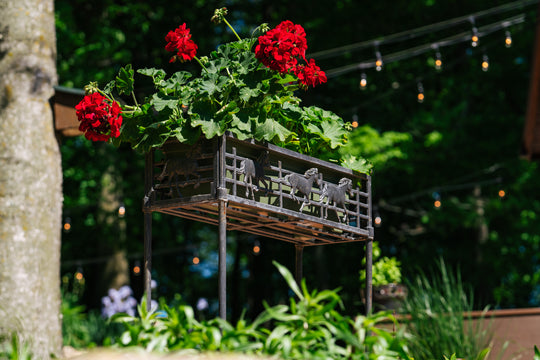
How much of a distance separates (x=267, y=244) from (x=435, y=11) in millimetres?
4966

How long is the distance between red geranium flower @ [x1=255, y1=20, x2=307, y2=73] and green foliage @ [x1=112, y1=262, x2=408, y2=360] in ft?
2.90

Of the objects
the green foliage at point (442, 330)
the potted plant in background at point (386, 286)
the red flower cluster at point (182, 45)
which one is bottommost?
the green foliage at point (442, 330)

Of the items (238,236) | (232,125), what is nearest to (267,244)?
(238,236)

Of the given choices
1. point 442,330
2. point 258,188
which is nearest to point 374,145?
point 442,330

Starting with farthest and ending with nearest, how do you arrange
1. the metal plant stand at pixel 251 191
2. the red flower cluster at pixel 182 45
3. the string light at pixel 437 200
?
1. the string light at pixel 437 200
2. the red flower cluster at pixel 182 45
3. the metal plant stand at pixel 251 191

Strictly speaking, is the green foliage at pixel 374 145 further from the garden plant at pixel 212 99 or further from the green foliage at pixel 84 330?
the garden plant at pixel 212 99

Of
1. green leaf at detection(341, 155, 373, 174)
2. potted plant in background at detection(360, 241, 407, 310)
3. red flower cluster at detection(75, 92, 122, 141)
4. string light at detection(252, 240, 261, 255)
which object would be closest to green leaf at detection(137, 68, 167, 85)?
red flower cluster at detection(75, 92, 122, 141)

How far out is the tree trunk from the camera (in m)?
4.36

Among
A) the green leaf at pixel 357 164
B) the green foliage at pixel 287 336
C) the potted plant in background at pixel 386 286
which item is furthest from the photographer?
the potted plant in background at pixel 386 286

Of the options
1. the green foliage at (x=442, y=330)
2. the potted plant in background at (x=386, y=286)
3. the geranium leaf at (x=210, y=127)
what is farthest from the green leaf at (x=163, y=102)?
the potted plant in background at (x=386, y=286)

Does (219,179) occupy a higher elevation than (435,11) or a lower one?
lower

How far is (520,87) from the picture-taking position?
12742 millimetres

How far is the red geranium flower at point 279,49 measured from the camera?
253cm

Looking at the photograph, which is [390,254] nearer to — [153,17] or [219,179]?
[153,17]
